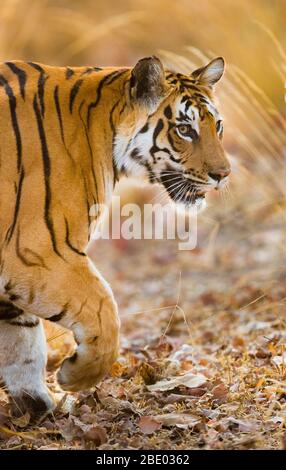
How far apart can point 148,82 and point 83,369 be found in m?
1.47

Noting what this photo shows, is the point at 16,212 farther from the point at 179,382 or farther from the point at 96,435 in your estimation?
the point at 179,382

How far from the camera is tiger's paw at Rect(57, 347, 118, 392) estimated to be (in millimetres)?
4020

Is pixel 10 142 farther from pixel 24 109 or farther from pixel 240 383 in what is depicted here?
pixel 240 383

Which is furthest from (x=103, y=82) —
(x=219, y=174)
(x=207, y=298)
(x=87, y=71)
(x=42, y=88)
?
(x=207, y=298)

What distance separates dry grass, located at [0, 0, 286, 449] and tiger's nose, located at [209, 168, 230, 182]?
0.37m

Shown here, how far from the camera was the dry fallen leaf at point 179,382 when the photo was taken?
15.1 feet

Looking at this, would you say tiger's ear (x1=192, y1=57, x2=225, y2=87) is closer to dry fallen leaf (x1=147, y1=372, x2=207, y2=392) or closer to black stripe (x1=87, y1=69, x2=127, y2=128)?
black stripe (x1=87, y1=69, x2=127, y2=128)

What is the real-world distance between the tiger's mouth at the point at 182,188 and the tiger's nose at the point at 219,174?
0.27 feet

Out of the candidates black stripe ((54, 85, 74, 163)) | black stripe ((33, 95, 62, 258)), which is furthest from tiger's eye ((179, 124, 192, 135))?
black stripe ((33, 95, 62, 258))

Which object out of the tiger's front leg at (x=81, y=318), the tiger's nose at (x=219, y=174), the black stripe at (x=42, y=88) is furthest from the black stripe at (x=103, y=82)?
the tiger's front leg at (x=81, y=318)

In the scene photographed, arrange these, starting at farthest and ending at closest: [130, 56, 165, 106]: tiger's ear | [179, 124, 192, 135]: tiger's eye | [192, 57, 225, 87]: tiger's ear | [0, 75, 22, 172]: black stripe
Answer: [192, 57, 225, 87]: tiger's ear
[179, 124, 192, 135]: tiger's eye
[130, 56, 165, 106]: tiger's ear
[0, 75, 22, 172]: black stripe

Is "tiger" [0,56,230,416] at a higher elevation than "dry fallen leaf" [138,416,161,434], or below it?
higher

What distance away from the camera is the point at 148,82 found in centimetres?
446

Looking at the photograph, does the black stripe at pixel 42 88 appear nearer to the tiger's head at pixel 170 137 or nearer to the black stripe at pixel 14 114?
the black stripe at pixel 14 114
